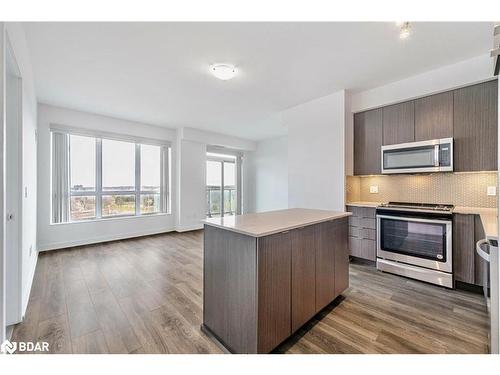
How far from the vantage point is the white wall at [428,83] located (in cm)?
257

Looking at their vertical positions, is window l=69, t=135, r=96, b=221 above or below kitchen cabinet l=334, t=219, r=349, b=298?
above

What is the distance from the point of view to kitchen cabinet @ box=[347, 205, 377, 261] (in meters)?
3.25

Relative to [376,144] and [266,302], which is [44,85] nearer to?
[266,302]

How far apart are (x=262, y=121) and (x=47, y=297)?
4.55 m

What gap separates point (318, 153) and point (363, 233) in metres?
1.43

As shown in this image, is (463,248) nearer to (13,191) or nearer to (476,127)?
(476,127)

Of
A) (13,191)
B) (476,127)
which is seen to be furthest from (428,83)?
(13,191)

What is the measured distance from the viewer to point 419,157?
9.86 feet

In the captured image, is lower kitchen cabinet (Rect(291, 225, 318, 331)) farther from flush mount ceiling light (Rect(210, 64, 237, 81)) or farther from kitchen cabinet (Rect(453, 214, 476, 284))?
flush mount ceiling light (Rect(210, 64, 237, 81))

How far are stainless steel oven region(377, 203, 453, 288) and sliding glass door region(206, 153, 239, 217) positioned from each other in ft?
16.1

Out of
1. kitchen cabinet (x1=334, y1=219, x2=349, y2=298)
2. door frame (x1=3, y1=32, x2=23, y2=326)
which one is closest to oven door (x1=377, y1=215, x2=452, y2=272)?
kitchen cabinet (x1=334, y1=219, x2=349, y2=298)

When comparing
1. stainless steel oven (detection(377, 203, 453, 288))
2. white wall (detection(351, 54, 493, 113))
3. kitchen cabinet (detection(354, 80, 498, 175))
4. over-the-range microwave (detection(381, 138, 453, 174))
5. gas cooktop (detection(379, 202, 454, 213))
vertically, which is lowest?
stainless steel oven (detection(377, 203, 453, 288))
